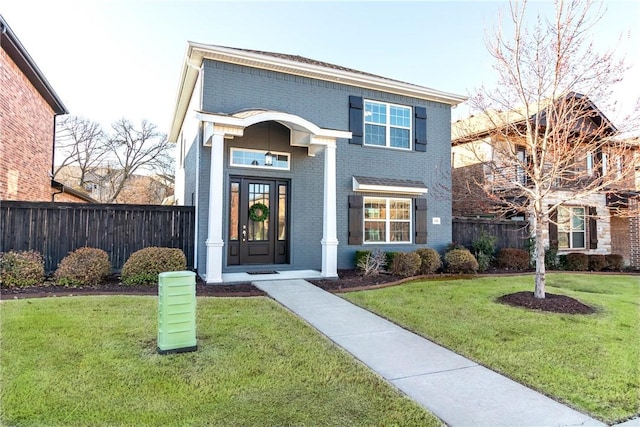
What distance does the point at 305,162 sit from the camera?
9977mm

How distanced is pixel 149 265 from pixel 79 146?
2339 centimetres

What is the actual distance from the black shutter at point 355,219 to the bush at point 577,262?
814 centimetres

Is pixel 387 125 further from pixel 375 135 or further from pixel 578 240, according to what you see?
pixel 578 240

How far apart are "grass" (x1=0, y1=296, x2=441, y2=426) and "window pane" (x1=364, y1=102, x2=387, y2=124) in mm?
7428

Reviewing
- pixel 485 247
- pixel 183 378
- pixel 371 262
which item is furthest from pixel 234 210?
pixel 485 247

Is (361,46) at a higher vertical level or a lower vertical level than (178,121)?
higher

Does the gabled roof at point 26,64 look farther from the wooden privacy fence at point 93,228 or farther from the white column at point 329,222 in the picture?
the white column at point 329,222

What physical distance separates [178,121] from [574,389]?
1412 cm

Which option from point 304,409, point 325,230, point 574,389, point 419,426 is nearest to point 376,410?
point 419,426

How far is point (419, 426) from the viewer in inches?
105

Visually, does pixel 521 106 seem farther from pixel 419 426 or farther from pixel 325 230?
pixel 419 426

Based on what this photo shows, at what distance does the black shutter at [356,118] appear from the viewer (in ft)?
34.6

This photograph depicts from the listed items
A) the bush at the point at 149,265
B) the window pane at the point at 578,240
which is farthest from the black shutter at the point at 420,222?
the window pane at the point at 578,240

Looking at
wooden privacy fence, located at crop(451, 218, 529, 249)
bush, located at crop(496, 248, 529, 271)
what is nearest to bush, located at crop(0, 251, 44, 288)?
wooden privacy fence, located at crop(451, 218, 529, 249)
